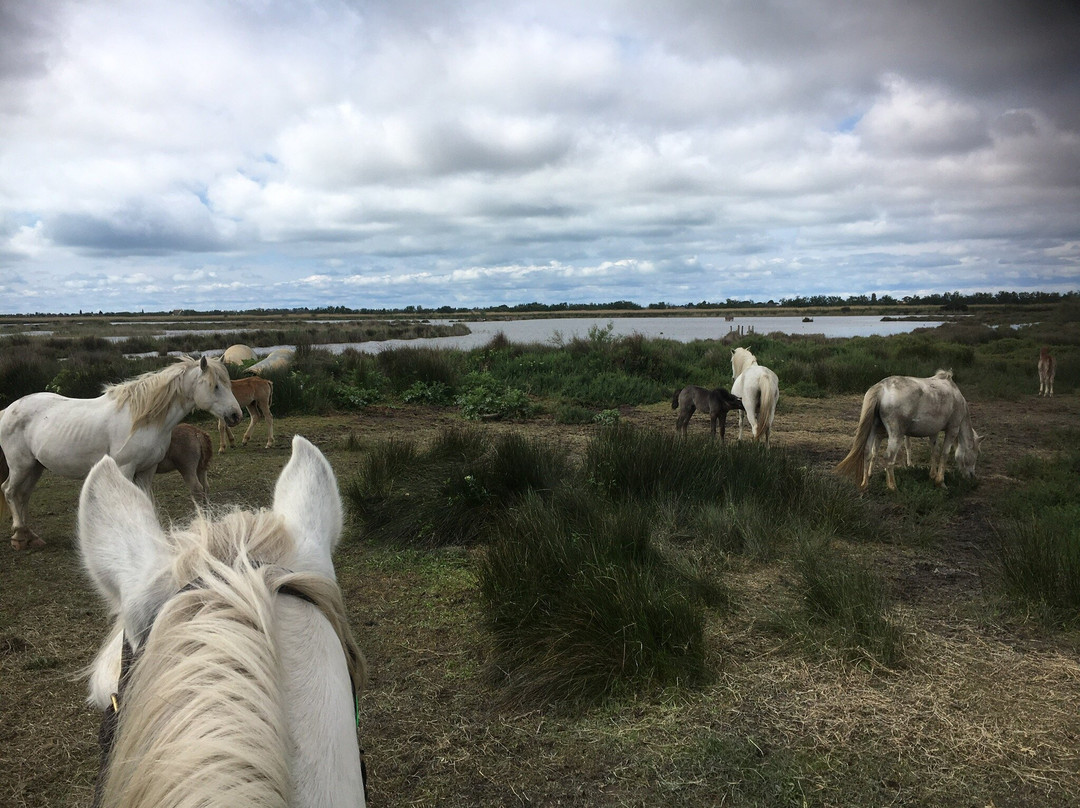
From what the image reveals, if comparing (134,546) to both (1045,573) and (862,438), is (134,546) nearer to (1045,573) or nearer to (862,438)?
(1045,573)

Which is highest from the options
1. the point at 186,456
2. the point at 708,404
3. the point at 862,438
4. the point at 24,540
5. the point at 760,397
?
the point at 760,397

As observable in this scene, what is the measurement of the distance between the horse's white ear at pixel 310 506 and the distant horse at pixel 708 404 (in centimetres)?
786

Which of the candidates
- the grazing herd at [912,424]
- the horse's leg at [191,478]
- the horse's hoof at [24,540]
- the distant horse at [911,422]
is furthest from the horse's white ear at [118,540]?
the distant horse at [911,422]

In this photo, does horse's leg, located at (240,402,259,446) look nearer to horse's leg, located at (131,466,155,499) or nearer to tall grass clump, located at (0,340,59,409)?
horse's leg, located at (131,466,155,499)

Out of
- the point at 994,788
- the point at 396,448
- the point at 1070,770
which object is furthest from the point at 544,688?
the point at 396,448

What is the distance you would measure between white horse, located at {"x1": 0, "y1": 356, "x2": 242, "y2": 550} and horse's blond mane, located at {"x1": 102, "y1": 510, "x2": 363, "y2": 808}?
486cm

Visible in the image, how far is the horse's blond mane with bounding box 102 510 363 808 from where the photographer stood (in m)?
0.72

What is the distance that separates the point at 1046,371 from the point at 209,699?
1731cm

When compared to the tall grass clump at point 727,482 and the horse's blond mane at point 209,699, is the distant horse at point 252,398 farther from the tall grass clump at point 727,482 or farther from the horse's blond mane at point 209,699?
the horse's blond mane at point 209,699

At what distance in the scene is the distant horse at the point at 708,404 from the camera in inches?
361

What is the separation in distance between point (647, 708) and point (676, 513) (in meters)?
2.54

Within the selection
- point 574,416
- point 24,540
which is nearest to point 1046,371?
point 574,416

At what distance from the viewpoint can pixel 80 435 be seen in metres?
4.98

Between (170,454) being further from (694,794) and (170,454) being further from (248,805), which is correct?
(248,805)
